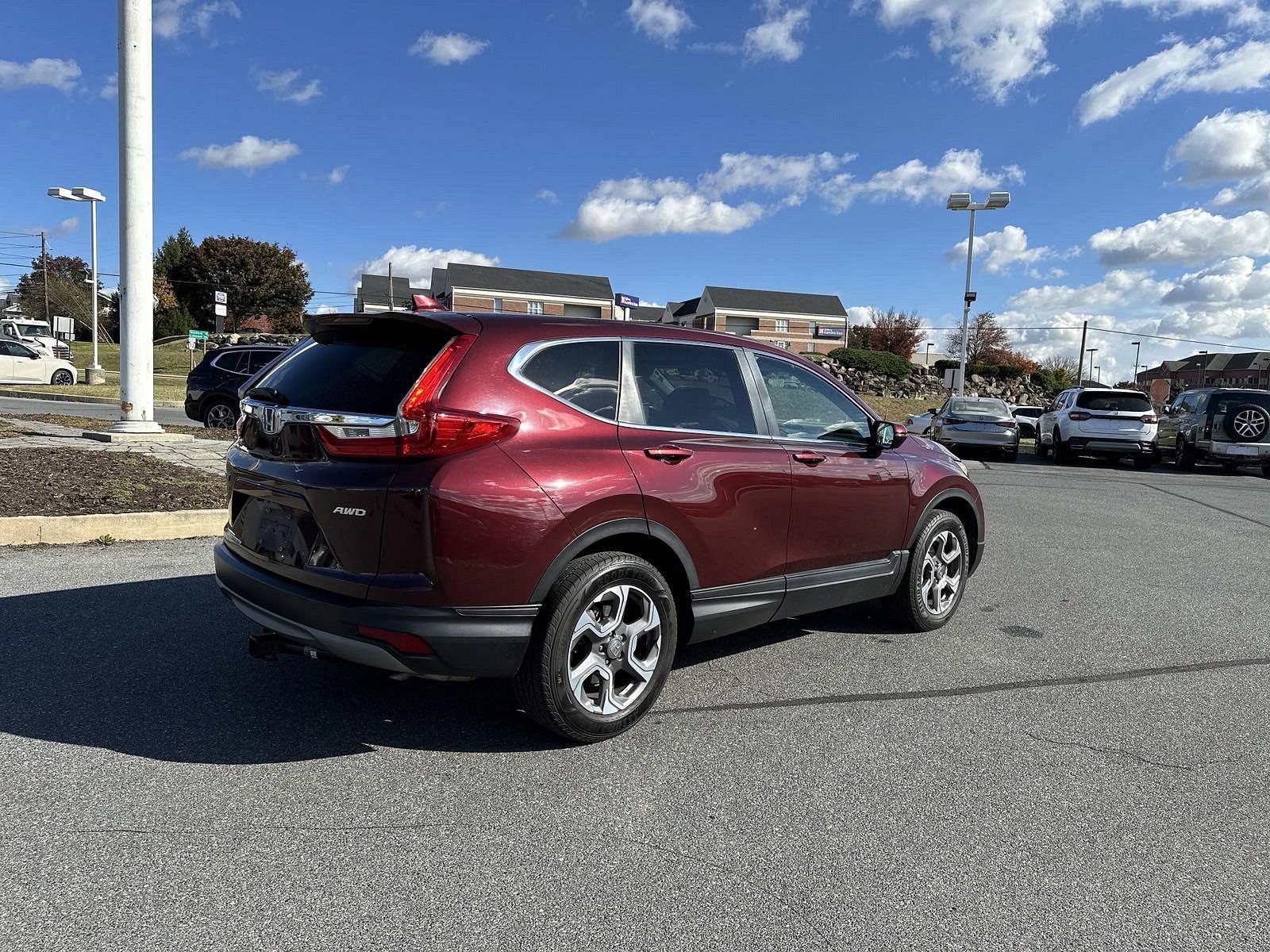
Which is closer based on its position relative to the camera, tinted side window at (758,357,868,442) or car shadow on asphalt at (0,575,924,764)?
car shadow on asphalt at (0,575,924,764)

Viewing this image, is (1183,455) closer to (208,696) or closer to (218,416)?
(218,416)

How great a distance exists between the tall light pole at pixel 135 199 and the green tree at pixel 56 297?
52.8m

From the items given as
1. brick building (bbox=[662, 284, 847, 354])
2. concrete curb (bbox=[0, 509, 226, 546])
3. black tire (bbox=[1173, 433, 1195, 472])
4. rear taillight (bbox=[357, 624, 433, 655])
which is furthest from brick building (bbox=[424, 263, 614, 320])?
rear taillight (bbox=[357, 624, 433, 655])

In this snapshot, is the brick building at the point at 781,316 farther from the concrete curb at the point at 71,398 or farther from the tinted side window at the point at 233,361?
the tinted side window at the point at 233,361

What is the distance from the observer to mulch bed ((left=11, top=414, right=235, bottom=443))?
1381 cm

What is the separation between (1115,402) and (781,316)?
6595 centimetres

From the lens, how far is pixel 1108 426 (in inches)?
761

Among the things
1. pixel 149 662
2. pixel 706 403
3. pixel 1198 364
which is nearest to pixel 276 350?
pixel 149 662

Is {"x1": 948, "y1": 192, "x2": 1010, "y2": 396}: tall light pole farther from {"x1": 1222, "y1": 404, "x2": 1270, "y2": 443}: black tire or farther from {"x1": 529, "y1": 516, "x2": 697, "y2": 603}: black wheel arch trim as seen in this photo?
{"x1": 529, "y1": 516, "x2": 697, "y2": 603}: black wheel arch trim

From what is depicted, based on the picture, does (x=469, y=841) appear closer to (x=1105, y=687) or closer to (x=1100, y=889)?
(x=1100, y=889)

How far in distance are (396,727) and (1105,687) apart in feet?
11.3

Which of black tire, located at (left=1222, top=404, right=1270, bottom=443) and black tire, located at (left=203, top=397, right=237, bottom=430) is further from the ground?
black tire, located at (left=1222, top=404, right=1270, bottom=443)

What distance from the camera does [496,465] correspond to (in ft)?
10.7

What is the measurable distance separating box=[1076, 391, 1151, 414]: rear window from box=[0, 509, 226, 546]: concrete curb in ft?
59.7
